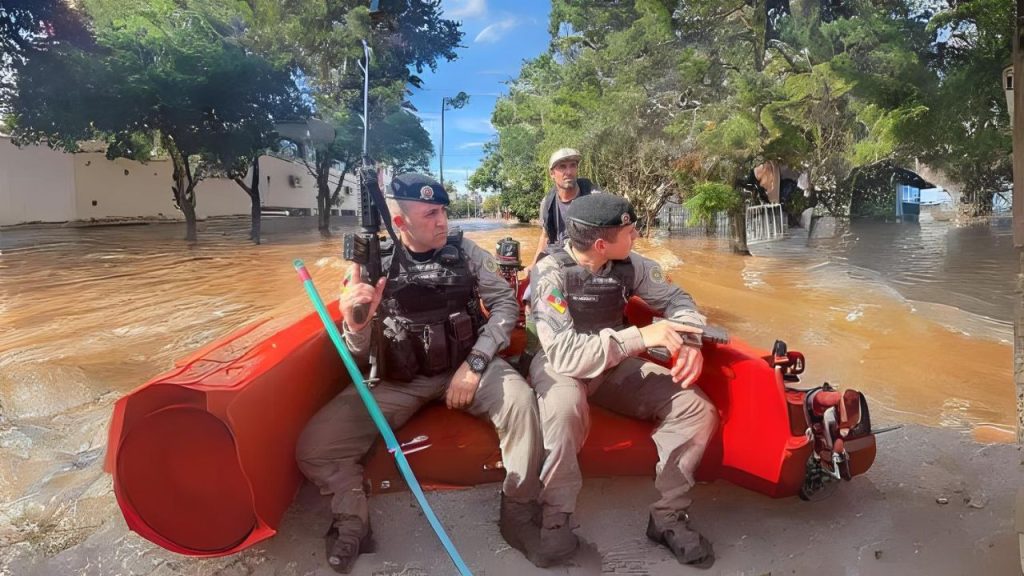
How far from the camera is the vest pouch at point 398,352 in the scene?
79.4 inches

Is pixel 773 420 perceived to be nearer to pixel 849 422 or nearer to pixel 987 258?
pixel 849 422

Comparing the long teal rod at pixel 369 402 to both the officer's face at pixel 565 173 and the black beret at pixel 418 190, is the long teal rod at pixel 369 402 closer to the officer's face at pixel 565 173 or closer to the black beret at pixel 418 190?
the black beret at pixel 418 190

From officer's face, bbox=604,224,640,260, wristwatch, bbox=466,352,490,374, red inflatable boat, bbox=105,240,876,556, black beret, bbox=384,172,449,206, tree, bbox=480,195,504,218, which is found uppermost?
tree, bbox=480,195,504,218

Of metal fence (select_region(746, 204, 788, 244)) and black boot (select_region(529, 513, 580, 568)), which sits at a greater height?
metal fence (select_region(746, 204, 788, 244))

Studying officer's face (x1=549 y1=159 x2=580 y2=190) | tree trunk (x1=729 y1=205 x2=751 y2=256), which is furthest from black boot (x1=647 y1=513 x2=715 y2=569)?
tree trunk (x1=729 y1=205 x2=751 y2=256)

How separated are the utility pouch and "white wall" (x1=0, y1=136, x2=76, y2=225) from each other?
10.2m

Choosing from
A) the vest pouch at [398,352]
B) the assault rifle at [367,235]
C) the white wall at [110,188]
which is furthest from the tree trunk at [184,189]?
A: the vest pouch at [398,352]

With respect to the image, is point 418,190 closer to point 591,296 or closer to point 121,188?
point 591,296

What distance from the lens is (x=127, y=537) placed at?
6.68 ft

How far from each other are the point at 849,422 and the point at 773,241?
15216 millimetres

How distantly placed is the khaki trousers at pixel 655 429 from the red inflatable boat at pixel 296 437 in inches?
6.0

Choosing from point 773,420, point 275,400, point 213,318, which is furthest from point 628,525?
point 213,318

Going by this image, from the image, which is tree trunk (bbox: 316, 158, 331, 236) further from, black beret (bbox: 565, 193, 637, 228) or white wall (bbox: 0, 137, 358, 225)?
black beret (bbox: 565, 193, 637, 228)

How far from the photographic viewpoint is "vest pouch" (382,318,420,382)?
2.02 m
